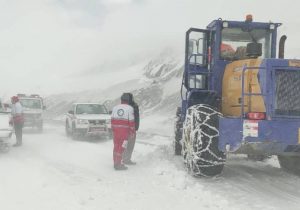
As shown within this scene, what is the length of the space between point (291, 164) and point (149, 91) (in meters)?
32.9

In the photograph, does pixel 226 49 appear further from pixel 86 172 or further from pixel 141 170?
pixel 86 172

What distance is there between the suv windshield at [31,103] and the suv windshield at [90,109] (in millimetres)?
6242

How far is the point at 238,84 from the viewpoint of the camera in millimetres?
10219

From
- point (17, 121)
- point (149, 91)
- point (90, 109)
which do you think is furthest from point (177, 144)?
point (149, 91)

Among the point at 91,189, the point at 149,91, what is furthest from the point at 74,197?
the point at 149,91

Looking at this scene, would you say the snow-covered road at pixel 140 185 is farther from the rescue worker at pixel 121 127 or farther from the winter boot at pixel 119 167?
the rescue worker at pixel 121 127

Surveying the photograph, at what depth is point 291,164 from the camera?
11.5 meters

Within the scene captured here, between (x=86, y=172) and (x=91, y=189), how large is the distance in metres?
2.10

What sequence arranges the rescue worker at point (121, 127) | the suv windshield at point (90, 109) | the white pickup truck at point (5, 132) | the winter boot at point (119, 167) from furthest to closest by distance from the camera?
1. the suv windshield at point (90, 109)
2. the white pickup truck at point (5, 132)
3. the rescue worker at point (121, 127)
4. the winter boot at point (119, 167)

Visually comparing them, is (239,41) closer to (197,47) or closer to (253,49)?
(197,47)

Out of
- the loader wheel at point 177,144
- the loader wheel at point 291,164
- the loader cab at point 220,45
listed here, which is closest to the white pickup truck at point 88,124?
the loader wheel at point 177,144

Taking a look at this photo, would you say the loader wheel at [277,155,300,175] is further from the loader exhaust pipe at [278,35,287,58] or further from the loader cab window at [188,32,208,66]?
the loader cab window at [188,32,208,66]

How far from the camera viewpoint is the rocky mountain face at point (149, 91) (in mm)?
40500

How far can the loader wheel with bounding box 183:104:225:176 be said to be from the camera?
387 inches
